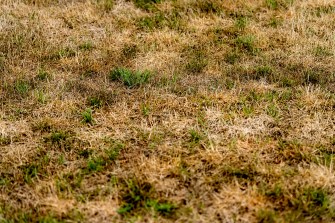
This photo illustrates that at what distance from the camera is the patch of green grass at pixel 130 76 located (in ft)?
20.6

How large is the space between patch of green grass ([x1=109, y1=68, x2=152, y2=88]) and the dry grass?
0.02 m

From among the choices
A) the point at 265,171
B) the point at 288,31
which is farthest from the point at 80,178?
the point at 288,31

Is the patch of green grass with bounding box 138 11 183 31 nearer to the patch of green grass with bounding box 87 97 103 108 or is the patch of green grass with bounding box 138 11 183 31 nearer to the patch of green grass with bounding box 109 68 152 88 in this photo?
the patch of green grass with bounding box 109 68 152 88

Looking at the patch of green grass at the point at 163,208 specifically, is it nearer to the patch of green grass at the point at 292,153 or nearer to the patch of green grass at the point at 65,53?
the patch of green grass at the point at 292,153

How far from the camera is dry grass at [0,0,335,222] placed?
4.28m

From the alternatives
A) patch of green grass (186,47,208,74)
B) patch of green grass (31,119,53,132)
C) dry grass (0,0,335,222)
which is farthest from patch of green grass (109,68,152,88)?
patch of green grass (31,119,53,132)

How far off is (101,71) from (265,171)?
3204mm

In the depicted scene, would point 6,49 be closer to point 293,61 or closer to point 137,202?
point 137,202

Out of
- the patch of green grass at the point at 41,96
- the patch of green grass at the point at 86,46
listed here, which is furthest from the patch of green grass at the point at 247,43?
the patch of green grass at the point at 41,96

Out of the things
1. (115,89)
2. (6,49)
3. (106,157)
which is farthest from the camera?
(6,49)

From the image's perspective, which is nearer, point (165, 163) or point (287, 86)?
point (165, 163)

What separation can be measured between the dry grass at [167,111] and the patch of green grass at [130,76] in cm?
2

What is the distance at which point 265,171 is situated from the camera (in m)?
4.58

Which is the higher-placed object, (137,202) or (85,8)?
(85,8)
